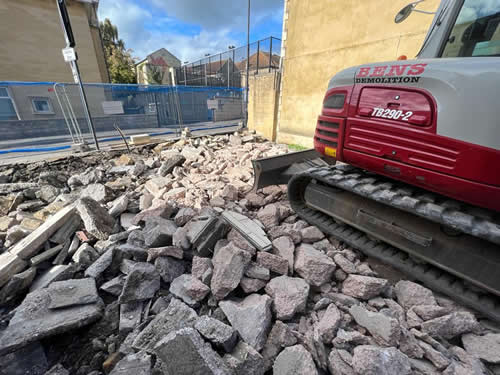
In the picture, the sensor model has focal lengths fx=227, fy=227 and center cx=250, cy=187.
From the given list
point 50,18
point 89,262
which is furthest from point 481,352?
point 50,18

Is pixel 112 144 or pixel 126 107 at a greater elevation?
pixel 126 107

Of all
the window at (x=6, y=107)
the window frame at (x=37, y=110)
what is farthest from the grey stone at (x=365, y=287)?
the window at (x=6, y=107)

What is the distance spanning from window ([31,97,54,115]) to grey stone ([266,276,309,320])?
1082cm

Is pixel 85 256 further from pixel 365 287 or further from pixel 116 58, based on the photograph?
pixel 116 58

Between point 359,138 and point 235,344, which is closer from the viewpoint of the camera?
point 235,344

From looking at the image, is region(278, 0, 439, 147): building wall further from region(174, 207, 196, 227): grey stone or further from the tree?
the tree

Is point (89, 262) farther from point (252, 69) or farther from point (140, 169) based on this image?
point (252, 69)

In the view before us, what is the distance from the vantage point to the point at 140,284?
2123 mm

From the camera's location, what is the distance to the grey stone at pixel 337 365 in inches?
57.0

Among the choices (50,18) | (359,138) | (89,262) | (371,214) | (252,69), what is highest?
(50,18)

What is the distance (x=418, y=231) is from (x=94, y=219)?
3804 mm

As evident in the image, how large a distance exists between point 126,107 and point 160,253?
9.10m

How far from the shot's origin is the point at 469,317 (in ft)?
5.86

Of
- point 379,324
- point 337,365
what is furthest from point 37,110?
point 379,324
